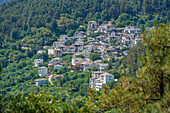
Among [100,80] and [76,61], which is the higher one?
[76,61]

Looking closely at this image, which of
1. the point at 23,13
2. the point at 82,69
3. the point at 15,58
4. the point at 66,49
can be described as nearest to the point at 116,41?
the point at 66,49

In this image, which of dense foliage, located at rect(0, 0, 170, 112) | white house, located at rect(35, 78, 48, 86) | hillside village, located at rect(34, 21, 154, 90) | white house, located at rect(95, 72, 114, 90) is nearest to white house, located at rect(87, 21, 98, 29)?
hillside village, located at rect(34, 21, 154, 90)

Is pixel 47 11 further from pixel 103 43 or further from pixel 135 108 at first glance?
pixel 135 108

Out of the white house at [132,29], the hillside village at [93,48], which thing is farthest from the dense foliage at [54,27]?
the white house at [132,29]

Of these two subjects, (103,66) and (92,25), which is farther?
(92,25)

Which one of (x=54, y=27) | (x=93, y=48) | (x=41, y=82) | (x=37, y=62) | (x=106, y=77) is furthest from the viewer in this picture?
(x=54, y=27)

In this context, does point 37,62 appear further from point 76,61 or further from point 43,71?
point 76,61

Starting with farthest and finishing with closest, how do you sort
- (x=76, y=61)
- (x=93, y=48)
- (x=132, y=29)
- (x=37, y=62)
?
1. (x=132, y=29)
2. (x=93, y=48)
3. (x=37, y=62)
4. (x=76, y=61)

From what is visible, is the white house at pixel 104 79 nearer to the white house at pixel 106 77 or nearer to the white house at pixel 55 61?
the white house at pixel 106 77

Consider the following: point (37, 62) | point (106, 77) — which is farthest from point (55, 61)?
point (106, 77)
